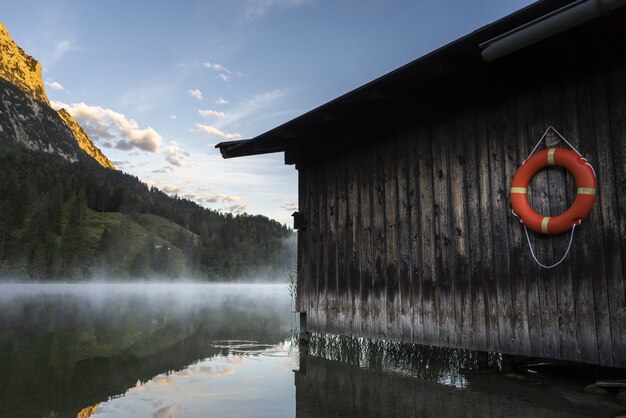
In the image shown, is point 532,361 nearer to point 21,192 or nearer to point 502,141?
point 502,141

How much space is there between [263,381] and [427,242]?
2.66 metres

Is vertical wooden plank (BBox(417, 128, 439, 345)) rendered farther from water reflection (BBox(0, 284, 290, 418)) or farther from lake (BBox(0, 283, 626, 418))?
water reflection (BBox(0, 284, 290, 418))

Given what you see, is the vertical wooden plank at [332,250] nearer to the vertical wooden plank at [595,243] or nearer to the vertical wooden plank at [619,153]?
the vertical wooden plank at [595,243]

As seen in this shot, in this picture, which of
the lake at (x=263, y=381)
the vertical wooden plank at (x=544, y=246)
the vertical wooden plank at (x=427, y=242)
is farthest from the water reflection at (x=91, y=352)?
the vertical wooden plank at (x=544, y=246)

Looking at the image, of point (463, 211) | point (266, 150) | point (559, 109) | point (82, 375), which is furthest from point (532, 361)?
point (82, 375)

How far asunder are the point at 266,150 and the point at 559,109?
4961 millimetres

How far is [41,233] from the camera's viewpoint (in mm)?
68750

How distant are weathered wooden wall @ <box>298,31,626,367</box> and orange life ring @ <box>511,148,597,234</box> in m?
0.10

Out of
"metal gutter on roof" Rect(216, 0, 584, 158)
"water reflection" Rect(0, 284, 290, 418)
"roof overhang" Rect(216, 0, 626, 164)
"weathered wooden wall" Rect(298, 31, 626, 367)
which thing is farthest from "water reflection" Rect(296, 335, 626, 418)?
"metal gutter on roof" Rect(216, 0, 584, 158)

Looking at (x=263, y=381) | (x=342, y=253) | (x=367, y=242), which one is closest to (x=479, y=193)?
(x=367, y=242)

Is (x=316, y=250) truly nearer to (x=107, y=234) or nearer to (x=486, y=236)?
(x=486, y=236)

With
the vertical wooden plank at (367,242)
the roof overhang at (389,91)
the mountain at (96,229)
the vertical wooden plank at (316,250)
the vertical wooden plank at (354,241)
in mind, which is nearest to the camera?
the roof overhang at (389,91)

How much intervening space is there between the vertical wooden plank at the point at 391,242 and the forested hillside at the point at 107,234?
68276 millimetres

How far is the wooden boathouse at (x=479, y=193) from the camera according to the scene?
456cm
